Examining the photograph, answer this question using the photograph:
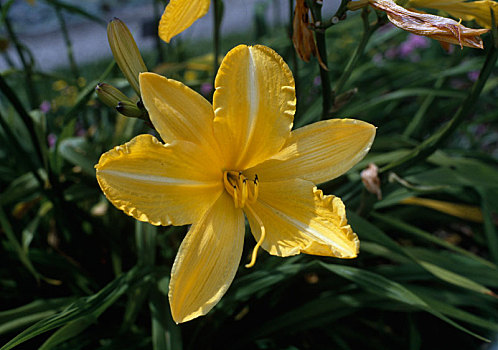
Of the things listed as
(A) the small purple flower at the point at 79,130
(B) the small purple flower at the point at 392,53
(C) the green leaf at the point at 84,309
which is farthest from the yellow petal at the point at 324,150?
(B) the small purple flower at the point at 392,53

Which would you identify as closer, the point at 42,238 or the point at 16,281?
the point at 16,281

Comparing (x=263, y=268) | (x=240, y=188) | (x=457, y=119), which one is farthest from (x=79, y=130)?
(x=457, y=119)

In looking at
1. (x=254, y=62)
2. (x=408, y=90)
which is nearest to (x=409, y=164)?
(x=254, y=62)

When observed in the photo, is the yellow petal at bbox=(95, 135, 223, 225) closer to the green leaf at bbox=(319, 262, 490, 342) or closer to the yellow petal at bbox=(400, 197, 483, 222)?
the green leaf at bbox=(319, 262, 490, 342)

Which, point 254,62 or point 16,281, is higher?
point 254,62

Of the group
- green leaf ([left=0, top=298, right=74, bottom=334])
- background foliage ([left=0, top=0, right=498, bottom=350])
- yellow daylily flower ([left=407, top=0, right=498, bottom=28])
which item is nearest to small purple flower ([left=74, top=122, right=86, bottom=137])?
background foliage ([left=0, top=0, right=498, bottom=350])

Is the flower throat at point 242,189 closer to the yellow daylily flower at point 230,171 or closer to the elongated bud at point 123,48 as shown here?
the yellow daylily flower at point 230,171

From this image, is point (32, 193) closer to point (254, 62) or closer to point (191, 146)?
point (191, 146)
